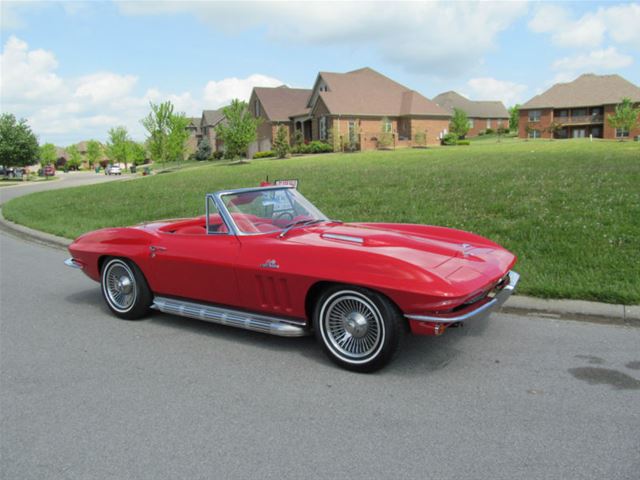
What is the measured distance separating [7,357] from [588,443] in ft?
14.3

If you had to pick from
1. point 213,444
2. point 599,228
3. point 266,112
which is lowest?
point 213,444

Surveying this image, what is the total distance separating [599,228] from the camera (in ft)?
22.7

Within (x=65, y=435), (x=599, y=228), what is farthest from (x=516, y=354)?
(x=599, y=228)

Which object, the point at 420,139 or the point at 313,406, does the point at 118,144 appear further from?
the point at 313,406

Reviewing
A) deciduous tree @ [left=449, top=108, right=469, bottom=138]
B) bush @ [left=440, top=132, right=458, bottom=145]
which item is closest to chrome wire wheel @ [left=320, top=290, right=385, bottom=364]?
bush @ [left=440, top=132, right=458, bottom=145]

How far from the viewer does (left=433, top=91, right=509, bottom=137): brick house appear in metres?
84.5

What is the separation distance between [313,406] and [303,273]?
986 mm

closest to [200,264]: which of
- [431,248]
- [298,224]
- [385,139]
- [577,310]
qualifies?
[298,224]

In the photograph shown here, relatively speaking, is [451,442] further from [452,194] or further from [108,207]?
[108,207]

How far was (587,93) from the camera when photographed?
62188 millimetres

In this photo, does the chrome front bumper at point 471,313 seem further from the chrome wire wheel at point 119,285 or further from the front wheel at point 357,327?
the chrome wire wheel at point 119,285

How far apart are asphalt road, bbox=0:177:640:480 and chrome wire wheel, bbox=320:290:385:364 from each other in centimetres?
18

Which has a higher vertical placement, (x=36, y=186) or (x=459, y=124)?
(x=459, y=124)

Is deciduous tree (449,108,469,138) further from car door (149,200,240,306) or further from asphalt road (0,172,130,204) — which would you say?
car door (149,200,240,306)
